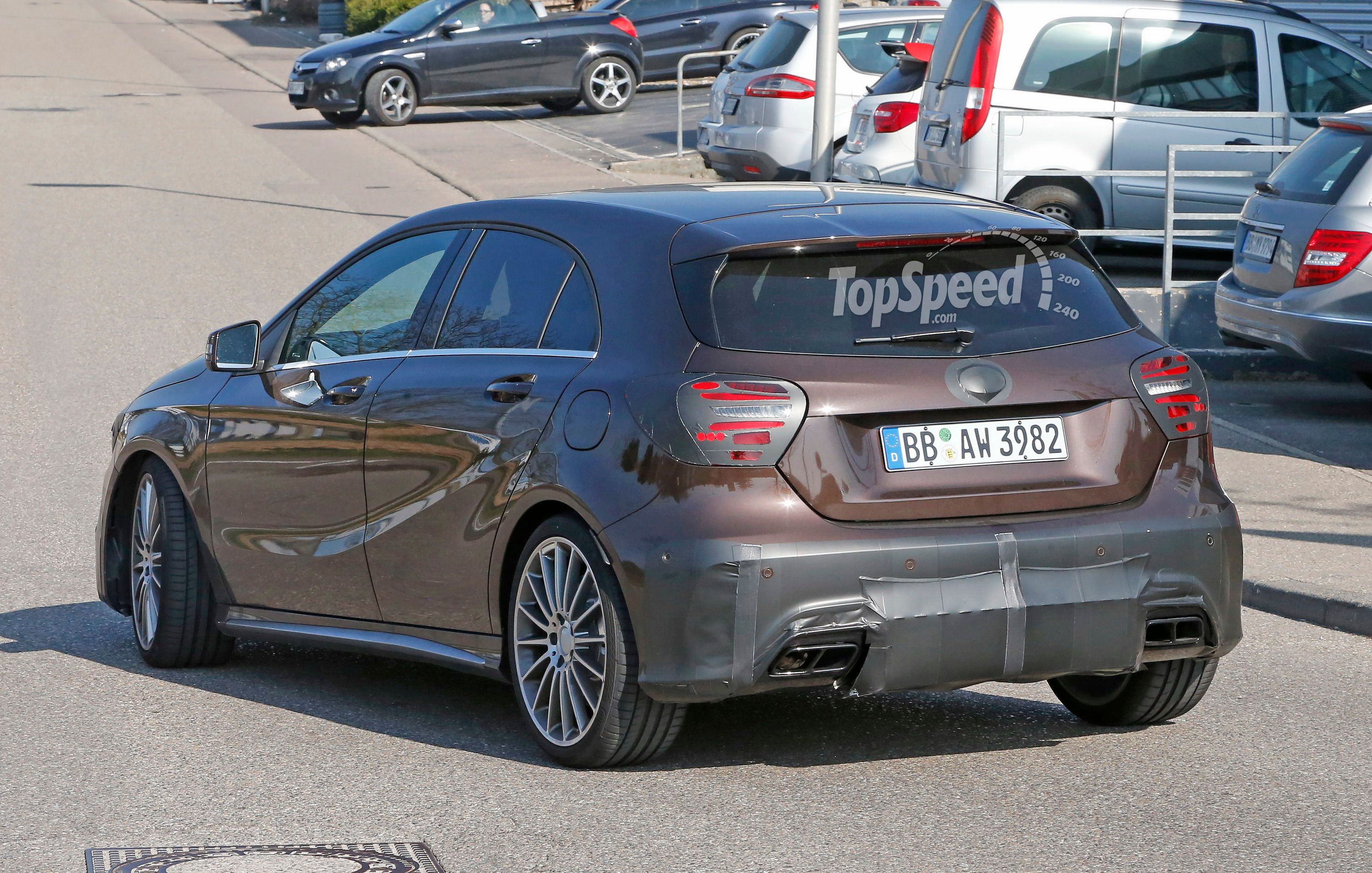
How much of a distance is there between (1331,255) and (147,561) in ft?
21.6

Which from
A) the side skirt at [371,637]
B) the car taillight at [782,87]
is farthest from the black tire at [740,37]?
the side skirt at [371,637]

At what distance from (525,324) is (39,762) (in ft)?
5.96

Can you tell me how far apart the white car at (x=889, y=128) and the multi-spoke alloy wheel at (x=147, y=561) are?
905 centimetres

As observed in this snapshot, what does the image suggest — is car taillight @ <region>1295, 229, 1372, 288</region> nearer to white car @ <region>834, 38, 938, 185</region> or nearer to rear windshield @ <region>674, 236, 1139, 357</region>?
white car @ <region>834, 38, 938, 185</region>

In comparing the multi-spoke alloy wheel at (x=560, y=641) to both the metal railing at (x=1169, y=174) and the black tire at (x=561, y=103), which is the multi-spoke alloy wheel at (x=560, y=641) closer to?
the metal railing at (x=1169, y=174)

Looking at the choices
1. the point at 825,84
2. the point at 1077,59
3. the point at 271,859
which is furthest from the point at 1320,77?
the point at 271,859

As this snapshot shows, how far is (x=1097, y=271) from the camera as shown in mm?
5504

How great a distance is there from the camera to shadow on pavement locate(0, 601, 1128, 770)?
18.2ft

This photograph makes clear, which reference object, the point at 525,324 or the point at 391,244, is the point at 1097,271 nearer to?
the point at 525,324

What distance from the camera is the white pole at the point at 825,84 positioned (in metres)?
11.4

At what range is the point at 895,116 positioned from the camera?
15.4m

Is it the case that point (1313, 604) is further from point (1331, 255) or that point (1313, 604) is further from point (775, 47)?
point (775, 47)

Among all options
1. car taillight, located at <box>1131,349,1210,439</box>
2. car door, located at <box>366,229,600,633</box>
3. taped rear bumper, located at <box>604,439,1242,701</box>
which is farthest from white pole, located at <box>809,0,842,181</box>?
taped rear bumper, located at <box>604,439,1242,701</box>

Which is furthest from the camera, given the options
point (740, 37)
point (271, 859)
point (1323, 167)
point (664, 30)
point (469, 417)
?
point (664, 30)
